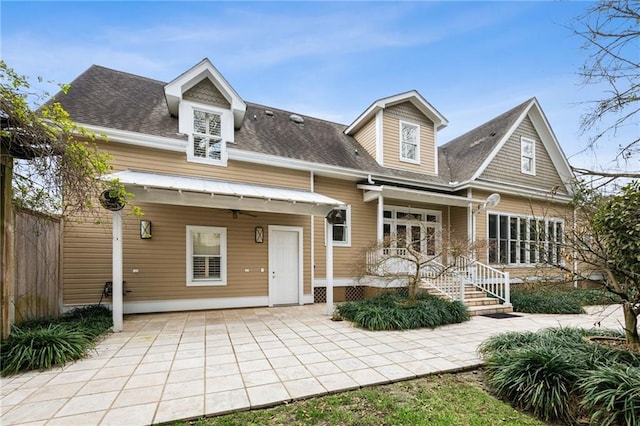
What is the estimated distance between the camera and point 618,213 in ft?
12.9

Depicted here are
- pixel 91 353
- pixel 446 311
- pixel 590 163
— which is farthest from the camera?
pixel 446 311

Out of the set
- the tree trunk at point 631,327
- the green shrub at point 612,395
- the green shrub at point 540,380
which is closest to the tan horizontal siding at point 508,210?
the tree trunk at point 631,327

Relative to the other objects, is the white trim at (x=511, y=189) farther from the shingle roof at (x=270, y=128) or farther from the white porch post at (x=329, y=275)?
the white porch post at (x=329, y=275)

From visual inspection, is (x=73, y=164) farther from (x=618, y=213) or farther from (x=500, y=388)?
(x=618, y=213)

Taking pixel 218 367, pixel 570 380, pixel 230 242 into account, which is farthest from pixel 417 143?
pixel 218 367

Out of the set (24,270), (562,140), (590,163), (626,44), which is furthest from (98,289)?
(562,140)

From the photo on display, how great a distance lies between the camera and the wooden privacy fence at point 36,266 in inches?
219

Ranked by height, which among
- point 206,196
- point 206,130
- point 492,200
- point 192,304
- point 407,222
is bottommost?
point 192,304

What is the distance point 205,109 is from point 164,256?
460 centimetres

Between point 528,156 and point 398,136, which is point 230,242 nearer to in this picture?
point 398,136

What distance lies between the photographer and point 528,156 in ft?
43.2

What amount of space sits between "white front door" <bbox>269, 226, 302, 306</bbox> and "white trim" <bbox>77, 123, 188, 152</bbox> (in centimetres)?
371

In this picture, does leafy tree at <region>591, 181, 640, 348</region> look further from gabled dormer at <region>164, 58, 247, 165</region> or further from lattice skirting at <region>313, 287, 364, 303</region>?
gabled dormer at <region>164, 58, 247, 165</region>

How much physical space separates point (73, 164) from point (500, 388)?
690 centimetres
